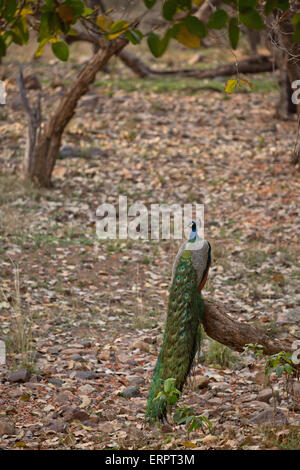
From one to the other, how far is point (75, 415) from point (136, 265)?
3.47m

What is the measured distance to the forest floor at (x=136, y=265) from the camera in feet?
13.9

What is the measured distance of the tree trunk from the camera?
923 centimetres

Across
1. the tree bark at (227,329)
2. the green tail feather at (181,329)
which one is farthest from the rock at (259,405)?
the green tail feather at (181,329)

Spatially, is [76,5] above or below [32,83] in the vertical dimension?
below

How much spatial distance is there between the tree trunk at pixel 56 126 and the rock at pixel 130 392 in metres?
5.31

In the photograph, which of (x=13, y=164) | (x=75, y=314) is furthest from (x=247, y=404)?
(x=13, y=164)

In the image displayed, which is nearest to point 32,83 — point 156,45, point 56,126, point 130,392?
point 56,126

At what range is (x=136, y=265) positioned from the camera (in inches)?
297

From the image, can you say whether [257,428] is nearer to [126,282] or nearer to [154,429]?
[154,429]

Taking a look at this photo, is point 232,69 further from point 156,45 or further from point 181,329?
point 156,45

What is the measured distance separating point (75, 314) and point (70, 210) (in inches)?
118

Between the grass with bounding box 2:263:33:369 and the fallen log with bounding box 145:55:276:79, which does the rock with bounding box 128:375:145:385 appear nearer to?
the grass with bounding box 2:263:33:369

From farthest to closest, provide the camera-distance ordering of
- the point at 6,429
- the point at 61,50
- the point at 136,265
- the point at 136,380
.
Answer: the point at 136,265, the point at 136,380, the point at 6,429, the point at 61,50

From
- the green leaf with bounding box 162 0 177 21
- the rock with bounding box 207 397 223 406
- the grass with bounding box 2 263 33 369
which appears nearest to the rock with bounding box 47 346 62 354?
the grass with bounding box 2 263 33 369
